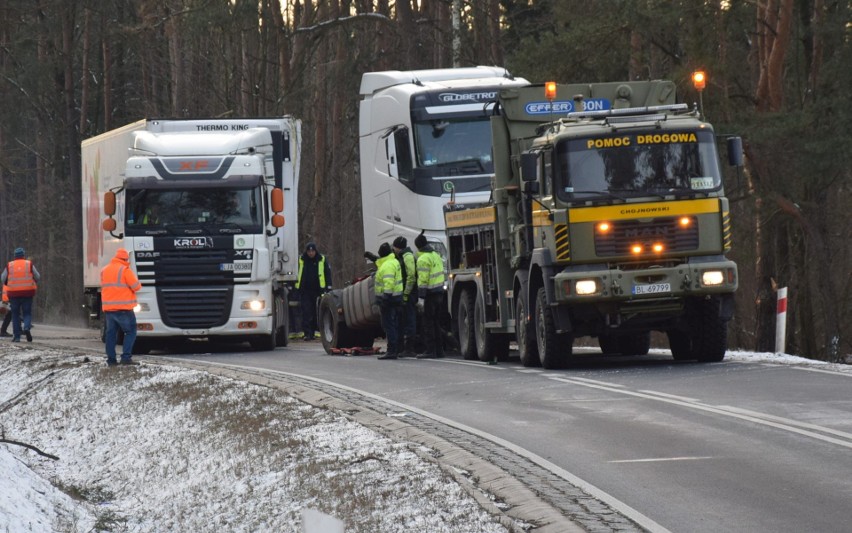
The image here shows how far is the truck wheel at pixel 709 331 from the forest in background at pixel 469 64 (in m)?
1.97

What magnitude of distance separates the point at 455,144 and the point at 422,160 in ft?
1.91

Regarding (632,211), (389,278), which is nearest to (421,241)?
(389,278)

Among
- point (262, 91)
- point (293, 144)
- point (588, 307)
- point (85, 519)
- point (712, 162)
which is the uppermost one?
point (262, 91)

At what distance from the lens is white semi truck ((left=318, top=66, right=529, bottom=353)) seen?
23.3 metres

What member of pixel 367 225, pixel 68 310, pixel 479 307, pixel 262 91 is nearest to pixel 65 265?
pixel 68 310

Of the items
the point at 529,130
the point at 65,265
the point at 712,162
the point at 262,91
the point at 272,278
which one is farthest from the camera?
the point at 65,265

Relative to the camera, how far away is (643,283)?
56.7ft

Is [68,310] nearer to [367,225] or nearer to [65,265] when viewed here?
[65,265]

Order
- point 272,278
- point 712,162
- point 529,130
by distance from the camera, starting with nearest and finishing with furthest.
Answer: point 712,162
point 529,130
point 272,278

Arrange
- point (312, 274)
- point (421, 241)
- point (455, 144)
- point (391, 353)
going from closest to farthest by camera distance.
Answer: point (421, 241)
point (391, 353)
point (455, 144)
point (312, 274)

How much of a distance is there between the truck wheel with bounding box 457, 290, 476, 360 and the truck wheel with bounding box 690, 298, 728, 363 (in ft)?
13.0

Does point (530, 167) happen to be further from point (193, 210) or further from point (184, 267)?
point (184, 267)

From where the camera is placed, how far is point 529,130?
19.8 metres

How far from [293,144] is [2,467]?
51.9ft
